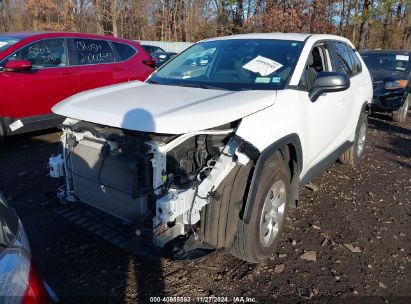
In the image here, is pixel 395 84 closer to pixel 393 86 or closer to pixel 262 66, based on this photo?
pixel 393 86

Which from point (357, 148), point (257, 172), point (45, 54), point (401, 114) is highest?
point (45, 54)

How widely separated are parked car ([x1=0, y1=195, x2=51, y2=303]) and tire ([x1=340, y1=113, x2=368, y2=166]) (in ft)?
15.5

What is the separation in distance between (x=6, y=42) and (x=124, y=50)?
2.19 meters

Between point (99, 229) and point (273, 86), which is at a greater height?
point (273, 86)

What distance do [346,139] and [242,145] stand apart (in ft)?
9.16

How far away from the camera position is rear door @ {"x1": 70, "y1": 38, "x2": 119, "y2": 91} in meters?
6.67

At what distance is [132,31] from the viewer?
37.3 m

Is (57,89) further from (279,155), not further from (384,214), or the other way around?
(384,214)

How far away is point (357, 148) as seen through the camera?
569 centimetres

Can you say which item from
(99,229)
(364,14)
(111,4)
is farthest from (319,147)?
(111,4)

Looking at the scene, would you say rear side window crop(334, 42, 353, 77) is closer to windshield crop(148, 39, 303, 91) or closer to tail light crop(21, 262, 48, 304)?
windshield crop(148, 39, 303, 91)

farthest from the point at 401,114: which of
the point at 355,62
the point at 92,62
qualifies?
the point at 92,62

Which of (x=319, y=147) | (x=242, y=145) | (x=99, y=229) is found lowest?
(x=99, y=229)

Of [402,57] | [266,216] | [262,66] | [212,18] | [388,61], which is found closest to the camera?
[266,216]
